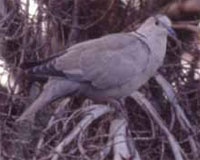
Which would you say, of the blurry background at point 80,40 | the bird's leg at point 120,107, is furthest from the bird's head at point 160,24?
the bird's leg at point 120,107

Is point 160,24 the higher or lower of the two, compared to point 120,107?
higher

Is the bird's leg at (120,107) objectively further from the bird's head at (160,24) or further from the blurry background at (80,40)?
the bird's head at (160,24)

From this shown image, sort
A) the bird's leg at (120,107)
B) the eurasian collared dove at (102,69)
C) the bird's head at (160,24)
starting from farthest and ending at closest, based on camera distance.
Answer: the bird's head at (160,24)
the eurasian collared dove at (102,69)
the bird's leg at (120,107)

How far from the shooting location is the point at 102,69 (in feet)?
12.2

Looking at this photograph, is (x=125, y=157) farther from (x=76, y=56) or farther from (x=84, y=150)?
(x=76, y=56)

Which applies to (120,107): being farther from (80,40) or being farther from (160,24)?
(80,40)

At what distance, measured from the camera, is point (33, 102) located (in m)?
3.56

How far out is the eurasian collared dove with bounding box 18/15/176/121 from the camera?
366cm

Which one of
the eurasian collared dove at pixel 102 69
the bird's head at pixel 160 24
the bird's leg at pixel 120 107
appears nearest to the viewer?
the bird's leg at pixel 120 107

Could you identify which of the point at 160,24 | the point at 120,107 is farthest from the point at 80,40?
the point at 120,107

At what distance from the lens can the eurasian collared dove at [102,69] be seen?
3.66m

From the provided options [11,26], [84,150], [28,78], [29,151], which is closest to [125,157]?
[84,150]

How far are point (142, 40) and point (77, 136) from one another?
2.60 ft

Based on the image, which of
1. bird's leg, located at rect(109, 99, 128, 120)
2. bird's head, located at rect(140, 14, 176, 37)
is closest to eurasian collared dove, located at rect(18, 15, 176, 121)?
bird's leg, located at rect(109, 99, 128, 120)
